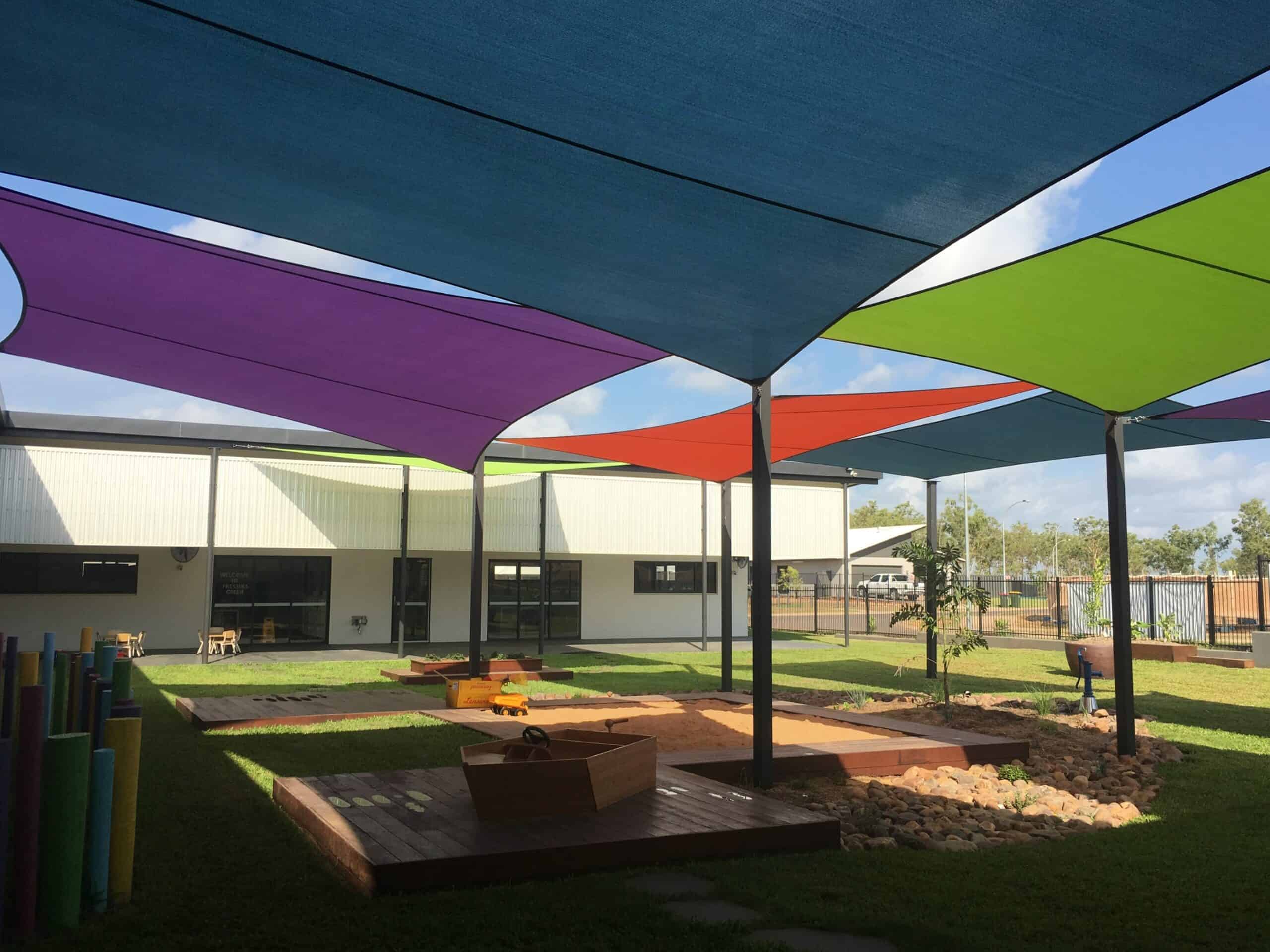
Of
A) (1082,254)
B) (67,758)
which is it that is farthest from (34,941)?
(1082,254)

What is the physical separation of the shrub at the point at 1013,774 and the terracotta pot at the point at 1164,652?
12330mm

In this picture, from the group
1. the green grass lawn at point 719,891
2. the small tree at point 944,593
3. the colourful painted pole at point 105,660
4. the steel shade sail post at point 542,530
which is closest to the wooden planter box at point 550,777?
the green grass lawn at point 719,891

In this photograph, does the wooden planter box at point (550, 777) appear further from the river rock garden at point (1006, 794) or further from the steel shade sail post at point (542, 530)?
the steel shade sail post at point (542, 530)

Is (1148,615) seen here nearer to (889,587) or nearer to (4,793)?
(4,793)

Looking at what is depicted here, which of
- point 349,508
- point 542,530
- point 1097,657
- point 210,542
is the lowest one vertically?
point 1097,657

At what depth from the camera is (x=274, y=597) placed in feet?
67.9

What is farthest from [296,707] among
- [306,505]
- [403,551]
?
[306,505]

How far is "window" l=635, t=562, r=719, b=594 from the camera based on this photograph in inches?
963

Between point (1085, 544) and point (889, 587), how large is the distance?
162 ft

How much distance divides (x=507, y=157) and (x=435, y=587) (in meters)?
18.3

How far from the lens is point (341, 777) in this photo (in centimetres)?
624

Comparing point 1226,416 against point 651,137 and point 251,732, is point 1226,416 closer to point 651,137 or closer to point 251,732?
point 651,137

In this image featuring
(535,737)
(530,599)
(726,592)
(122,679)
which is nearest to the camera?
(535,737)

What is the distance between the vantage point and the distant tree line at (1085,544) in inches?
3132
